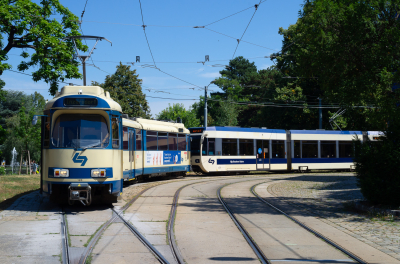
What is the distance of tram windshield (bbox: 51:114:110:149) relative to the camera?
10.9m

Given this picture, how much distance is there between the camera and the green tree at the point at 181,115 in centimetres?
6969

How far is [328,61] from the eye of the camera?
1216cm

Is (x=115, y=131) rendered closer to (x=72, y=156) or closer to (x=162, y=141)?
(x=72, y=156)

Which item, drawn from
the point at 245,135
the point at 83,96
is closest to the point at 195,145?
Result: the point at 245,135

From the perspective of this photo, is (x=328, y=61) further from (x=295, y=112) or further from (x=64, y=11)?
(x=295, y=112)

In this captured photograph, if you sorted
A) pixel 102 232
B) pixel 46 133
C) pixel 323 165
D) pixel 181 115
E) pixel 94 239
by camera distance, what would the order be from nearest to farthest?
pixel 94 239 → pixel 102 232 → pixel 46 133 → pixel 323 165 → pixel 181 115

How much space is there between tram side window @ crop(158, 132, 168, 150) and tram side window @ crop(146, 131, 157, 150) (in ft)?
1.62

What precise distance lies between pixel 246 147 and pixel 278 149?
9.00 feet

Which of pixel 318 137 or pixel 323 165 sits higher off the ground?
pixel 318 137

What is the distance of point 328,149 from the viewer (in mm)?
31344

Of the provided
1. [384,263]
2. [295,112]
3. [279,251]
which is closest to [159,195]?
[279,251]

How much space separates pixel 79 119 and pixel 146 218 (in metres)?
3.12

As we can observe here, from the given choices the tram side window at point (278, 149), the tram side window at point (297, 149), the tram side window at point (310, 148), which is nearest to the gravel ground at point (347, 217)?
the tram side window at point (278, 149)

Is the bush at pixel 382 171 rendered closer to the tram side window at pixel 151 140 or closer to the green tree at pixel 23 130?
the tram side window at pixel 151 140
